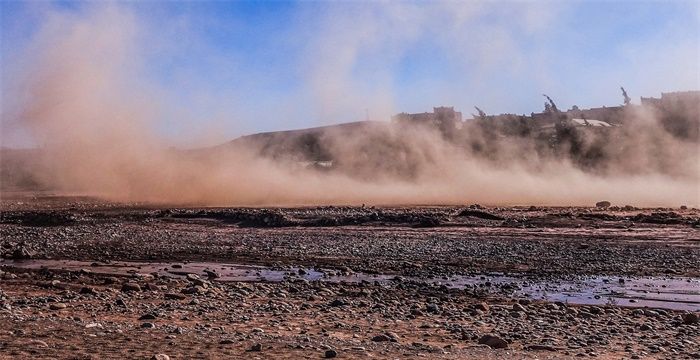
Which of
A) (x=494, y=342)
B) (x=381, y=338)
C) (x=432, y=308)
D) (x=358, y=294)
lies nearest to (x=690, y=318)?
(x=494, y=342)

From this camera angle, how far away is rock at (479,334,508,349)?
342 inches

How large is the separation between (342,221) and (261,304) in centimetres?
1604

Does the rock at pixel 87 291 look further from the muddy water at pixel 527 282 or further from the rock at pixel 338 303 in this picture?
the rock at pixel 338 303

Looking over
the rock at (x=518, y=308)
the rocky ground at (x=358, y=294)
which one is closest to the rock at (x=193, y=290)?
the rocky ground at (x=358, y=294)

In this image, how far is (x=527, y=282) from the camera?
1413cm

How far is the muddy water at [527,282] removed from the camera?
479 inches

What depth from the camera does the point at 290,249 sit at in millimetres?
20656

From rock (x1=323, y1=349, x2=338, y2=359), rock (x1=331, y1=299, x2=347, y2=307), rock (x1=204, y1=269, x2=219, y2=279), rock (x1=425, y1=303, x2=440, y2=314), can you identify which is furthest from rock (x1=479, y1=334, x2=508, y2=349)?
rock (x1=204, y1=269, x2=219, y2=279)

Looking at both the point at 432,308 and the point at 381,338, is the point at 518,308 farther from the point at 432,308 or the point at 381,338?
the point at 381,338

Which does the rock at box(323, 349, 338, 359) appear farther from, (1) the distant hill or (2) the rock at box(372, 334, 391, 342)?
(1) the distant hill

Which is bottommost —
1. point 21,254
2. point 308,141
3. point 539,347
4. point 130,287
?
point 539,347

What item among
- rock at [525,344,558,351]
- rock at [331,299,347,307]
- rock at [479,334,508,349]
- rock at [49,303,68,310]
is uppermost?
rock at [49,303,68,310]

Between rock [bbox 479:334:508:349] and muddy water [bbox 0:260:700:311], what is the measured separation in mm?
3612

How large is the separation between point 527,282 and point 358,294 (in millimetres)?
3450
